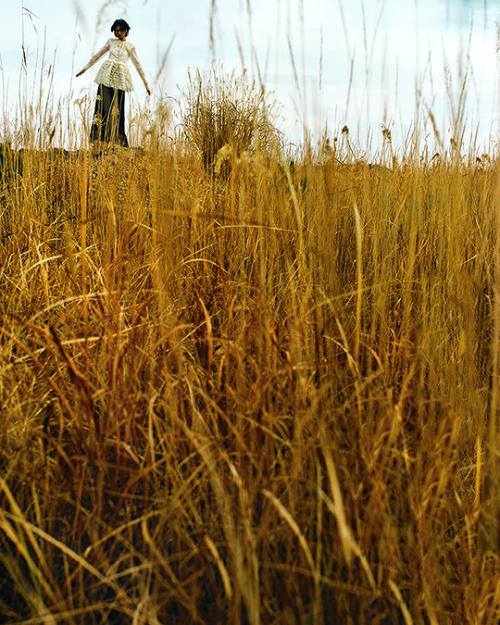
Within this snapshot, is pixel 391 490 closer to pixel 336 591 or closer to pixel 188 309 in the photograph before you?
pixel 336 591

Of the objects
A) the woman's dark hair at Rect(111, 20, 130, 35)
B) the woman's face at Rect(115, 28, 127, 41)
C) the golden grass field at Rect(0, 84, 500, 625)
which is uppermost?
the woman's dark hair at Rect(111, 20, 130, 35)

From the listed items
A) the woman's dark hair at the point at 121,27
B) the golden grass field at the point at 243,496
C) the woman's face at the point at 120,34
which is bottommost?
the golden grass field at the point at 243,496

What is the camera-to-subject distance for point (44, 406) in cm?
128

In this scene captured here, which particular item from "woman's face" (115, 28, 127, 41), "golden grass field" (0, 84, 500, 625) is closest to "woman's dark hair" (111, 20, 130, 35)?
"woman's face" (115, 28, 127, 41)

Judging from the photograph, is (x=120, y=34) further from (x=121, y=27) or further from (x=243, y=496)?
(x=243, y=496)

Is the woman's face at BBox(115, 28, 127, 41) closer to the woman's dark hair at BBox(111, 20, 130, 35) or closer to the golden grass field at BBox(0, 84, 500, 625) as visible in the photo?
the woman's dark hair at BBox(111, 20, 130, 35)

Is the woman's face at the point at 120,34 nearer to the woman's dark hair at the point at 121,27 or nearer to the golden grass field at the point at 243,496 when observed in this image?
the woman's dark hair at the point at 121,27

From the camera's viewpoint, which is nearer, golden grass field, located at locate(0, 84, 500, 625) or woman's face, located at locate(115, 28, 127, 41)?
golden grass field, located at locate(0, 84, 500, 625)

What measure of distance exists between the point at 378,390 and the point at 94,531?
24.3 inches

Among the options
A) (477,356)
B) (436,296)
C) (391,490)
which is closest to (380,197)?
(436,296)

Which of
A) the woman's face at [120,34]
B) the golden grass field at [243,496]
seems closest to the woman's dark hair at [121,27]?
the woman's face at [120,34]

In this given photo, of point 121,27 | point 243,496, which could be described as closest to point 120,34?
point 121,27

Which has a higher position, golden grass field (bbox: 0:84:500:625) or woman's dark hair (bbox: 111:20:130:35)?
woman's dark hair (bbox: 111:20:130:35)

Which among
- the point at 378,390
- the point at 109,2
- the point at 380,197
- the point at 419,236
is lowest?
the point at 378,390
